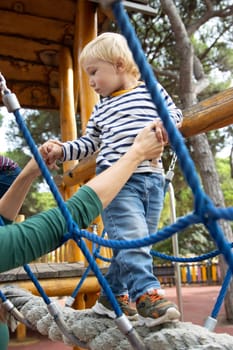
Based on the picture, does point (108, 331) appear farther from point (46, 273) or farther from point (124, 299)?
point (46, 273)

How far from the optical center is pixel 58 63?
3998 millimetres

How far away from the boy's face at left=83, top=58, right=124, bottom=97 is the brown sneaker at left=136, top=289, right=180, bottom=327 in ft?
2.07

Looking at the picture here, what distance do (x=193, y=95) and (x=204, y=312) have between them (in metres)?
3.39

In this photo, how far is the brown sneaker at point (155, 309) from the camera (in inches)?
38.3

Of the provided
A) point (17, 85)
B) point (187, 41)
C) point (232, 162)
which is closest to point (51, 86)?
point (17, 85)

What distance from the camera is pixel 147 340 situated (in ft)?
2.96

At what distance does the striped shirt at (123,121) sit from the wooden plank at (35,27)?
91.9 inches

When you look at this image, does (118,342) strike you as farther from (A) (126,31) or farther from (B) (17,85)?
(B) (17,85)

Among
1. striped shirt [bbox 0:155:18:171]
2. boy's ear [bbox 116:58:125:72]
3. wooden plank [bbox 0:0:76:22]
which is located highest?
wooden plank [bbox 0:0:76:22]

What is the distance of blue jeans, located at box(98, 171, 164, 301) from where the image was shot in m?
1.13

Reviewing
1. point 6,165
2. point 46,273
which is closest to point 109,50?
point 6,165

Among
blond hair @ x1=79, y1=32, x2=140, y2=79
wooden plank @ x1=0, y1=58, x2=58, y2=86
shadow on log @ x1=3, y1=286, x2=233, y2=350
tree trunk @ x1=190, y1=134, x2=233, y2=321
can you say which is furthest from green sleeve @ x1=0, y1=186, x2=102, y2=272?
tree trunk @ x1=190, y1=134, x2=233, y2=321

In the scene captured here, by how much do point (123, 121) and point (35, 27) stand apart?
101 inches

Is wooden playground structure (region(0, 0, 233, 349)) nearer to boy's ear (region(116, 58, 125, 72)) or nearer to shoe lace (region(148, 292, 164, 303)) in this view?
boy's ear (region(116, 58, 125, 72))
